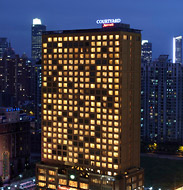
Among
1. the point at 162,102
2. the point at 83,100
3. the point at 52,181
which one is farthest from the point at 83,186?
the point at 162,102

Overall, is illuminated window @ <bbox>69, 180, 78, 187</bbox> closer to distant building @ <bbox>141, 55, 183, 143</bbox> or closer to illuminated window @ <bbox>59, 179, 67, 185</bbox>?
illuminated window @ <bbox>59, 179, 67, 185</bbox>

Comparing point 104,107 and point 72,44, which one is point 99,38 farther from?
point 104,107

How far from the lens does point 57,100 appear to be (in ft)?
322

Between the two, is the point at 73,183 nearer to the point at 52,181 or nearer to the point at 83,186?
the point at 83,186

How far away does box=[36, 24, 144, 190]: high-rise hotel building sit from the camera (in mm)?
90438

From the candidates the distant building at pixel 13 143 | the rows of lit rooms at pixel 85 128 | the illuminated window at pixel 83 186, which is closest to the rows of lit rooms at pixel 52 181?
the illuminated window at pixel 83 186

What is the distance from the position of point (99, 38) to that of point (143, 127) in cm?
9413

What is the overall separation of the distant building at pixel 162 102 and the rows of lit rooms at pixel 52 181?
83.9 meters

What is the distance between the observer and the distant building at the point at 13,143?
124125 mm

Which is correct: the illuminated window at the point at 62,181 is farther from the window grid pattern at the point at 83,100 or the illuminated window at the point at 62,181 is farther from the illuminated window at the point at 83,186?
the window grid pattern at the point at 83,100

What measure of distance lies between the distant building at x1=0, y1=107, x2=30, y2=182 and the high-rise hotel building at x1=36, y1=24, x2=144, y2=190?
27398 mm

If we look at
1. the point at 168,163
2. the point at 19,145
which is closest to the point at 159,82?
the point at 168,163

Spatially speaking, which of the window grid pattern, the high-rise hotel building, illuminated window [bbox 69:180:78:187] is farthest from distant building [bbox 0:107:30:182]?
illuminated window [bbox 69:180:78:187]

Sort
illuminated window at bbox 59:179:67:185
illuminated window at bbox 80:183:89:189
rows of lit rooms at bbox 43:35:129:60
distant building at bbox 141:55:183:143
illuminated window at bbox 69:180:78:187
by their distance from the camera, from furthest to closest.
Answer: distant building at bbox 141:55:183:143
illuminated window at bbox 59:179:67:185
illuminated window at bbox 69:180:78:187
illuminated window at bbox 80:183:89:189
rows of lit rooms at bbox 43:35:129:60
